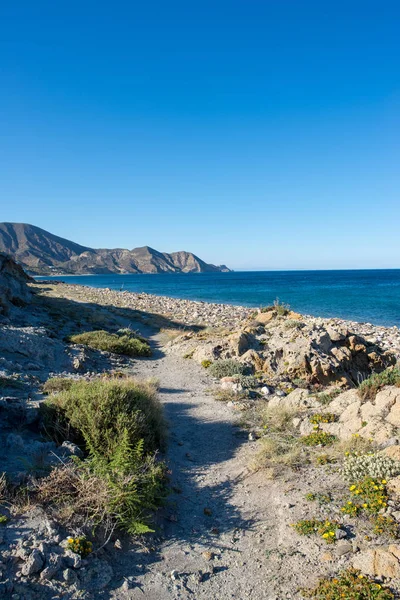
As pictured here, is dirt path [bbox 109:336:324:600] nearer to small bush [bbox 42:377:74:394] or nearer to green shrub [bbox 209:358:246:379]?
small bush [bbox 42:377:74:394]

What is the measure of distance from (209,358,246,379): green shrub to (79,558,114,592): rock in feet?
31.5

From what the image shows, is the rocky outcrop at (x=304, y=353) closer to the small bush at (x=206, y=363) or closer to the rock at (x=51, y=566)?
the small bush at (x=206, y=363)

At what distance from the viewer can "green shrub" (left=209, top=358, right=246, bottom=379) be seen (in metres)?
13.9

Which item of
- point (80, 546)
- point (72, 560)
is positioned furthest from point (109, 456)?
point (72, 560)

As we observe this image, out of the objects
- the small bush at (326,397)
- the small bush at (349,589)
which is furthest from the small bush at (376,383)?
the small bush at (349,589)

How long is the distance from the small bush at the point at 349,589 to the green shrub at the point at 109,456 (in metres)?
2.10

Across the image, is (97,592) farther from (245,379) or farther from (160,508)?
(245,379)

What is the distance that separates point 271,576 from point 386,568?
1289mm

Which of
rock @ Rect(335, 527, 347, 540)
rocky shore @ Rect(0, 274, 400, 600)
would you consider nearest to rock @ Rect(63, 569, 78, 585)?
rocky shore @ Rect(0, 274, 400, 600)

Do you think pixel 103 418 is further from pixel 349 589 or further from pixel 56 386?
Result: pixel 349 589

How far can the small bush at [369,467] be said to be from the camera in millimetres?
5941

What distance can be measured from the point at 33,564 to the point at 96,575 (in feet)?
2.37

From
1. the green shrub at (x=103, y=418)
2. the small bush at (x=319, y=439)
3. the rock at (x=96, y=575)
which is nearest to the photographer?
the rock at (x=96, y=575)

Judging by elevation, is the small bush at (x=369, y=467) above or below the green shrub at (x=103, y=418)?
below
